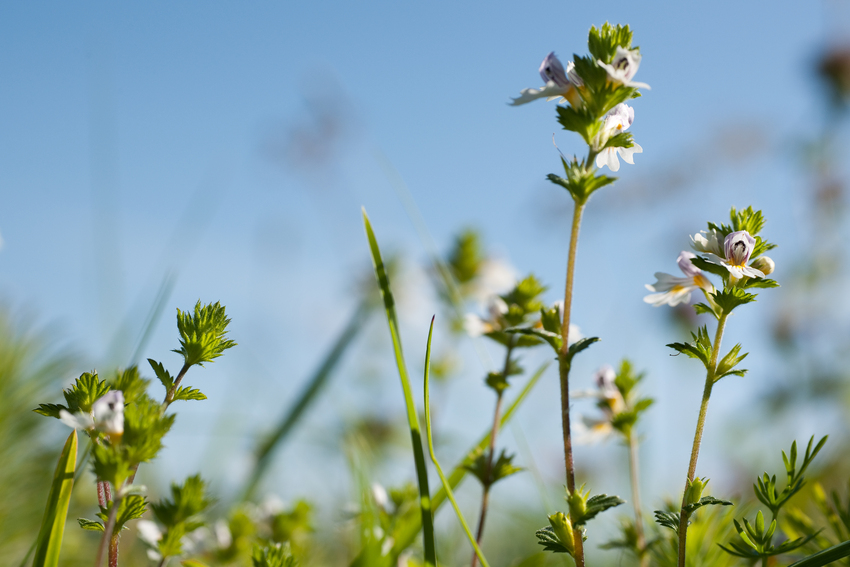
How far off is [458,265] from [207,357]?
201cm

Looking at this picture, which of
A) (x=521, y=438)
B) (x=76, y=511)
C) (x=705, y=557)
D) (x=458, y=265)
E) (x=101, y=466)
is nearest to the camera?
(x=101, y=466)

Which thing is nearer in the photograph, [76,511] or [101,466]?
[101,466]

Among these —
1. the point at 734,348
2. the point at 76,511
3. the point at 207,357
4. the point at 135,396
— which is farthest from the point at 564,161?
the point at 76,511

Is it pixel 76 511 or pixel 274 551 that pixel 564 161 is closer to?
pixel 274 551

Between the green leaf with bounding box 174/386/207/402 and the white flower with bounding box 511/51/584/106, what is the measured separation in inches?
24.8

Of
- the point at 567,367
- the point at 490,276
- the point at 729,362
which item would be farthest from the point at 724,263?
the point at 490,276

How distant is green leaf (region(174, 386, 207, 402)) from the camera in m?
0.82

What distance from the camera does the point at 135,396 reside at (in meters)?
0.84

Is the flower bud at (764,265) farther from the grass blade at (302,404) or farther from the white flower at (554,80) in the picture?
the grass blade at (302,404)

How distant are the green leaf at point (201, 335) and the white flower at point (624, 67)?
66cm

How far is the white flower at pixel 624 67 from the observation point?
85cm

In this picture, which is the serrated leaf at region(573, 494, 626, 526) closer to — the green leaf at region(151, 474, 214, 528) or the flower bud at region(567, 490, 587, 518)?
the flower bud at region(567, 490, 587, 518)

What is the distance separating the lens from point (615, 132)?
99 centimetres

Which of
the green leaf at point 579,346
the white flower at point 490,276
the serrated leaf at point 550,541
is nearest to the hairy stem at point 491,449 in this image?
the serrated leaf at point 550,541
